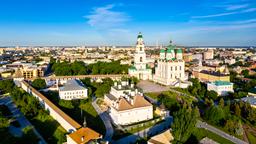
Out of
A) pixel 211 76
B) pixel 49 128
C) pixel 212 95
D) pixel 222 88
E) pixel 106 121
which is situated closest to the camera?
pixel 49 128

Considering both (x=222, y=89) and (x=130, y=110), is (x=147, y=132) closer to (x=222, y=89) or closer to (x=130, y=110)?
(x=130, y=110)

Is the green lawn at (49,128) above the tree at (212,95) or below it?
below

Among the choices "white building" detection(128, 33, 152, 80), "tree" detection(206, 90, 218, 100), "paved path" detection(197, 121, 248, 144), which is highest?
"white building" detection(128, 33, 152, 80)

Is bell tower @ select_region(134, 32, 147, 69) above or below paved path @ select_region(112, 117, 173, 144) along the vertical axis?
above

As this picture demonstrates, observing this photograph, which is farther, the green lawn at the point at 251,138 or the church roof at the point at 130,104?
the church roof at the point at 130,104

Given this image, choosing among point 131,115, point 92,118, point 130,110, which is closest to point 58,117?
point 92,118

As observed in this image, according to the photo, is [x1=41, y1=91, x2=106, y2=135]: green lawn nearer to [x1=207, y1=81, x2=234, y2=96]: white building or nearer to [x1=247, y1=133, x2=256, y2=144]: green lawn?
[x1=247, y1=133, x2=256, y2=144]: green lawn

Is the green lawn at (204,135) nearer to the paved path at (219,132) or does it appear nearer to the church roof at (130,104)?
the paved path at (219,132)

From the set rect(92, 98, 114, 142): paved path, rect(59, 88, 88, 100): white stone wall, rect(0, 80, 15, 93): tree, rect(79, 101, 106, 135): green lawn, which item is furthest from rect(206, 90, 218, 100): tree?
rect(0, 80, 15, 93): tree

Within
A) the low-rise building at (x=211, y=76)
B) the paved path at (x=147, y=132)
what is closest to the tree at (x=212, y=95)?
the paved path at (x=147, y=132)

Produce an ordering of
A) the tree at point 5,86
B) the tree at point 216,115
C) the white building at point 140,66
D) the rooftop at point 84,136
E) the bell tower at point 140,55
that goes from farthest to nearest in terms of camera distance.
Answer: the bell tower at point 140,55
the white building at point 140,66
the tree at point 5,86
the tree at point 216,115
the rooftop at point 84,136
